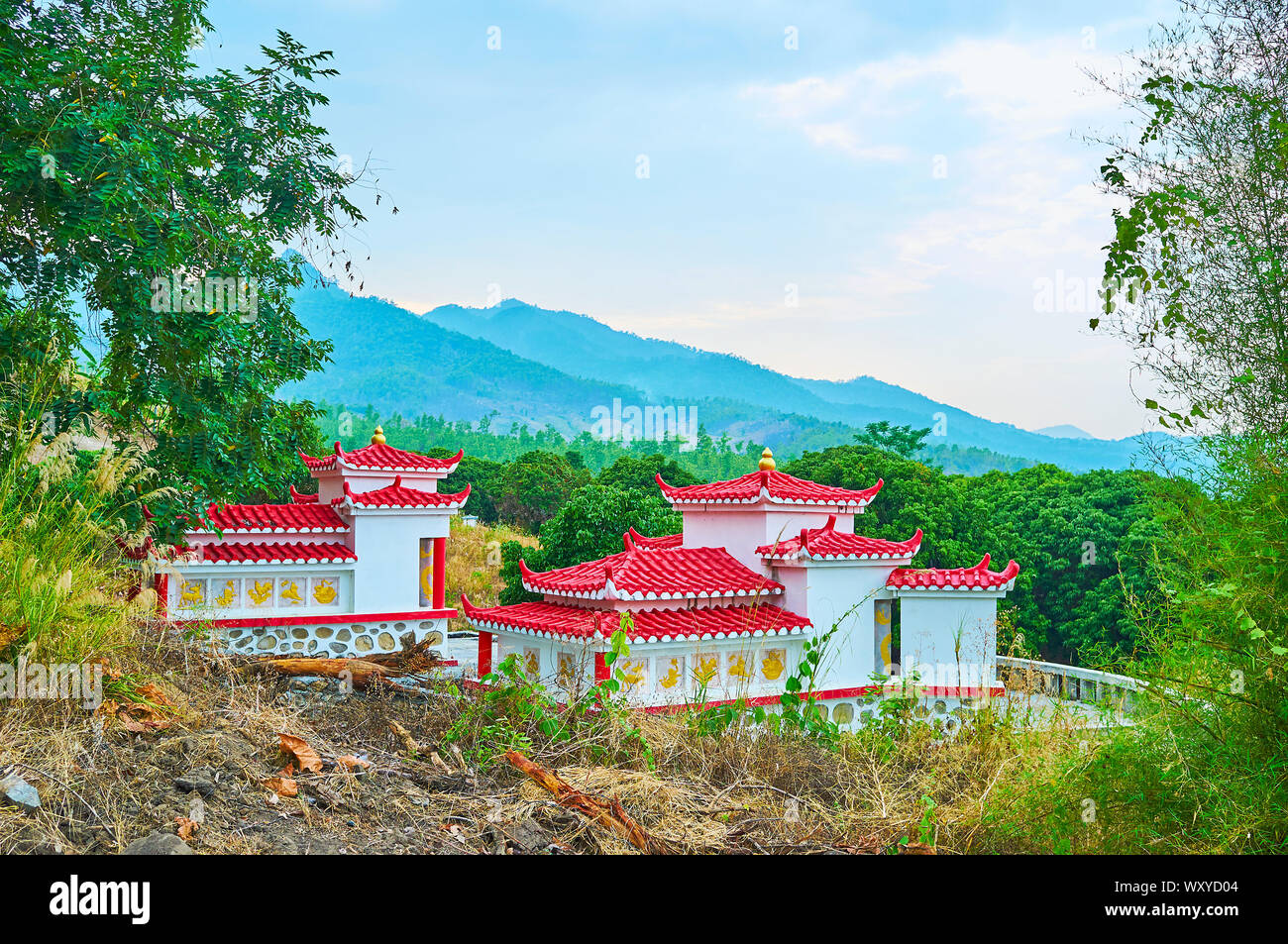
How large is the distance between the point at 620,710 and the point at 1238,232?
3.86 m

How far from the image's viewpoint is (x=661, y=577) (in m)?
9.16

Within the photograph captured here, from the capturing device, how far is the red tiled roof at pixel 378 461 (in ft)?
38.7

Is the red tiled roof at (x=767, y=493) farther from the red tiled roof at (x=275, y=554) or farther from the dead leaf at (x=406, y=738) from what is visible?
the dead leaf at (x=406, y=738)

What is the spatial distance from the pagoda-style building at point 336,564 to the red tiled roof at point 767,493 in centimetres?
307

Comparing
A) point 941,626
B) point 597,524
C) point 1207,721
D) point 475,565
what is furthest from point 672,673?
point 475,565

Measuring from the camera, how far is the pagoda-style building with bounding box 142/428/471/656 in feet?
36.0

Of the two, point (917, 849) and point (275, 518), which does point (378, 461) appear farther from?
point (917, 849)

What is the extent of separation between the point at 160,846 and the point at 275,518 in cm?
883

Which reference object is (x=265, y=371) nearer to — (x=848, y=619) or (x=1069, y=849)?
(x=848, y=619)

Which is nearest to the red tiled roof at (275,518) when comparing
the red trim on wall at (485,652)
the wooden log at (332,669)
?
the red trim on wall at (485,652)

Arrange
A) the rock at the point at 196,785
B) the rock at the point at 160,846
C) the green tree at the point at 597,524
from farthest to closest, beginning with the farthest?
the green tree at the point at 597,524, the rock at the point at 196,785, the rock at the point at 160,846

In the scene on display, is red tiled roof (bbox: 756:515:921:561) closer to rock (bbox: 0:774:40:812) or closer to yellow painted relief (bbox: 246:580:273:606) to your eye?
yellow painted relief (bbox: 246:580:273:606)

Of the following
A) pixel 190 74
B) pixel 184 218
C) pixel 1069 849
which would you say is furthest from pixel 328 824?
pixel 190 74

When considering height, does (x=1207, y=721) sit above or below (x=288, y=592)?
above
